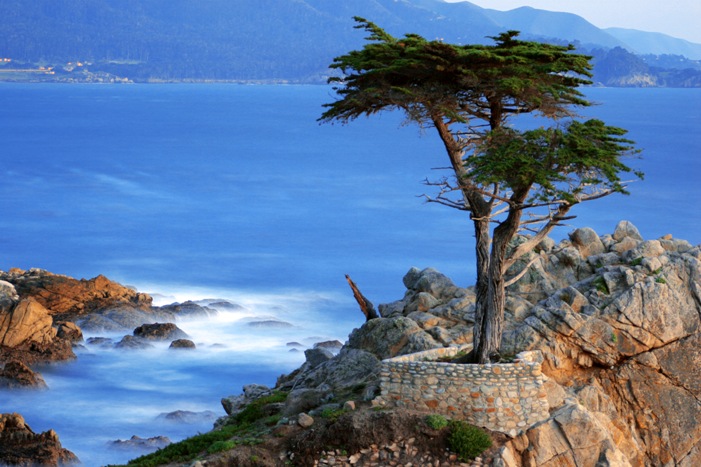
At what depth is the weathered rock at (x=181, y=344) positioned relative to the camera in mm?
43250

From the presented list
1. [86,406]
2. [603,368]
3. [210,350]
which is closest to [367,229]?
[210,350]

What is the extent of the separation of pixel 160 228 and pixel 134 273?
19.2 m

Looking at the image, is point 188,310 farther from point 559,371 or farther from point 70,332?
point 559,371

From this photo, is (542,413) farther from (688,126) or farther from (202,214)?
(688,126)

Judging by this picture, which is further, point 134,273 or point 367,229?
point 367,229

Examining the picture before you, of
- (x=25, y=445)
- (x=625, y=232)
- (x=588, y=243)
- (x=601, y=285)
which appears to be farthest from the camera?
(x=25, y=445)

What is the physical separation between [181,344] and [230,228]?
1563 inches

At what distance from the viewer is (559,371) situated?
23.4 metres

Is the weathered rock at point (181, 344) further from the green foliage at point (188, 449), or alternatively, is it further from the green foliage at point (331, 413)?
the green foliage at point (331, 413)

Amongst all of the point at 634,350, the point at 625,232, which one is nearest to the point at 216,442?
the point at 634,350

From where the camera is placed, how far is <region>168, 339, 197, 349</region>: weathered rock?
1703 inches

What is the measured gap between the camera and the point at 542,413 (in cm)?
2108

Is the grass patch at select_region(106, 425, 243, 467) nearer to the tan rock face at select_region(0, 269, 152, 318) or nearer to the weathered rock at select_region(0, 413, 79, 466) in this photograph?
the weathered rock at select_region(0, 413, 79, 466)

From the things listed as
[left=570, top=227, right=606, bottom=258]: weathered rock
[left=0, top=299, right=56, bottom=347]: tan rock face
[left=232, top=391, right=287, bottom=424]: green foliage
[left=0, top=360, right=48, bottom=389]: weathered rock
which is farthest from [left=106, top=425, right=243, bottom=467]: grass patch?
[left=0, top=299, right=56, bottom=347]: tan rock face
